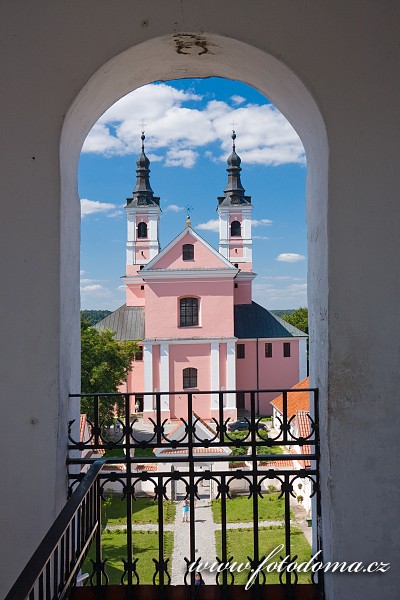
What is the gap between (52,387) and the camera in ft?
7.07

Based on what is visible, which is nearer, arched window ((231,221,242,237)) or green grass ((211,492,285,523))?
green grass ((211,492,285,523))

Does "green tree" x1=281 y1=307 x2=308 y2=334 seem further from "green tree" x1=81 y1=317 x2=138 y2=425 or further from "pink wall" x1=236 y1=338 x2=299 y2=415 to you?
"green tree" x1=81 y1=317 x2=138 y2=425

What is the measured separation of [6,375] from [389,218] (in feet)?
5.86

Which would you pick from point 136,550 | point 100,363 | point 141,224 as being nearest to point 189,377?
point 100,363

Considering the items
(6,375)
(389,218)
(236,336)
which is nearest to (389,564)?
(389,218)

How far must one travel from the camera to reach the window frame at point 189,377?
21.9 meters

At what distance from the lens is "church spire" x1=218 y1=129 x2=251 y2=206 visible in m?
26.3

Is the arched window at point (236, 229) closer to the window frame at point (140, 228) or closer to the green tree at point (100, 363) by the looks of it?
the window frame at point (140, 228)

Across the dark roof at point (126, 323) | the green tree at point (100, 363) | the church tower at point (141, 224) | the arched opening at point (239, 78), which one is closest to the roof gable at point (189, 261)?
the dark roof at point (126, 323)

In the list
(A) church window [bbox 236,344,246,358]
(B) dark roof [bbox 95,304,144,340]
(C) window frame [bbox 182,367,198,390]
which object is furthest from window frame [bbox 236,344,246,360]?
(B) dark roof [bbox 95,304,144,340]

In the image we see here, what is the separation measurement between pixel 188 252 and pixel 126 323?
4.50m

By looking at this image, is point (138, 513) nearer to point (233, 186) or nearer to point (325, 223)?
point (325, 223)

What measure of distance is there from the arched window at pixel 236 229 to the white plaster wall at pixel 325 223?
2430 cm

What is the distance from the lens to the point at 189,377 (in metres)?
22.0
